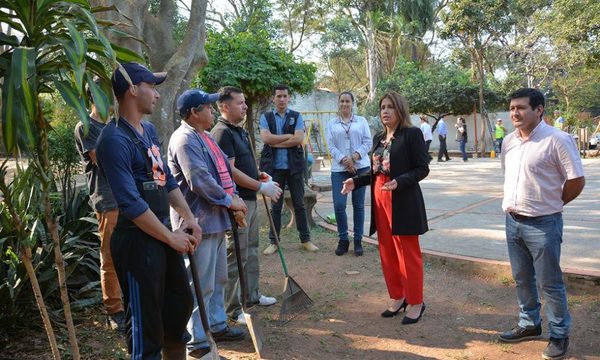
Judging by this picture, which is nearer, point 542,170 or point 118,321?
point 542,170

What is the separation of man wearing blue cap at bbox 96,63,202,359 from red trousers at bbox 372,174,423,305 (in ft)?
6.63

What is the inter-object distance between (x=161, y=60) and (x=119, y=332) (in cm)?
541

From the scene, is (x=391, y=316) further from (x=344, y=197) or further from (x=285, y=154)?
(x=285, y=154)

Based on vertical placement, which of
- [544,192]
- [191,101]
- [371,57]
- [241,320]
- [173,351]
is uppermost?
[371,57]

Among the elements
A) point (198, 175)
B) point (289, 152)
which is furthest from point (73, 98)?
point (289, 152)

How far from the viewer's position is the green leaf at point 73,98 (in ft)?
7.29

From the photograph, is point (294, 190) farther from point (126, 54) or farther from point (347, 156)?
point (126, 54)

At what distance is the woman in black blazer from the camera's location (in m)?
4.16

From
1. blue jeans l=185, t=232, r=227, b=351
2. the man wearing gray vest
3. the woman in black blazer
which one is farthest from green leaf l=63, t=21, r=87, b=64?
the man wearing gray vest

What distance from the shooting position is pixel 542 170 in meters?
3.43

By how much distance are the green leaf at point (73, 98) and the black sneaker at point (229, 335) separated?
2.18 meters

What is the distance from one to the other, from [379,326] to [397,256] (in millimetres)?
597

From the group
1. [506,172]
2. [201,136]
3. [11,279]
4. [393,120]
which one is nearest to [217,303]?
[201,136]

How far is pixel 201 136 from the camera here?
3678 mm
